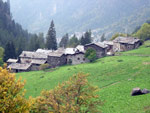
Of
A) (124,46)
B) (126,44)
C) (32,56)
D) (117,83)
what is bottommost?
(117,83)

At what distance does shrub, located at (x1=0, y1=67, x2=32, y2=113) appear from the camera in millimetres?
16266

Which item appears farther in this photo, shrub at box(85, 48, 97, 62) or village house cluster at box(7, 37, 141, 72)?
village house cluster at box(7, 37, 141, 72)

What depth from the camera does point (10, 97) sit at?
1703 centimetres

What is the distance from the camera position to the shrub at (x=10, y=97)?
16.3 m

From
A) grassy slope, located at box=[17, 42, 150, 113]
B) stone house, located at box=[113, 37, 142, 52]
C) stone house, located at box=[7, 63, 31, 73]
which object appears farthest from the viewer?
stone house, located at box=[113, 37, 142, 52]

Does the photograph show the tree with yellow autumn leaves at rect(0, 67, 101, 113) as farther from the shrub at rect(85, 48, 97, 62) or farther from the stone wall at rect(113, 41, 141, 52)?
the stone wall at rect(113, 41, 141, 52)

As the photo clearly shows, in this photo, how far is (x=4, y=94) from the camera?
1655 cm

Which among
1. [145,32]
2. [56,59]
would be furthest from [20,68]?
[145,32]

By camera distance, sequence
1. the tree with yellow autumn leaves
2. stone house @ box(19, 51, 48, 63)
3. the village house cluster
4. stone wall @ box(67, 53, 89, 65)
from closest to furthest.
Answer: the tree with yellow autumn leaves → stone wall @ box(67, 53, 89, 65) → the village house cluster → stone house @ box(19, 51, 48, 63)

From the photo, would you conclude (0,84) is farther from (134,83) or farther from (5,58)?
A: (5,58)

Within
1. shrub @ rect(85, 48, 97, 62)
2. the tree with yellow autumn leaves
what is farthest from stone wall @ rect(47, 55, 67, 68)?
the tree with yellow autumn leaves

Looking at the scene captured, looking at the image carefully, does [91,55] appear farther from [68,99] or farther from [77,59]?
[68,99]

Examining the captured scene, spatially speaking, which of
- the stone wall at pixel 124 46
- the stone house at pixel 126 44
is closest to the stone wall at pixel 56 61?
the stone wall at pixel 124 46

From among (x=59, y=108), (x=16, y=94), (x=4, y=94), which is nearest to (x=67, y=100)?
(x=59, y=108)
